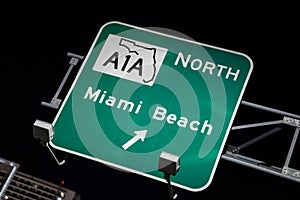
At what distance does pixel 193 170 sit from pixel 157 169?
25cm

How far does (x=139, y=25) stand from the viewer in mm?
8906

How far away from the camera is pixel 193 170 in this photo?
578 cm

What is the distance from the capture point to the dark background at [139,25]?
7855mm

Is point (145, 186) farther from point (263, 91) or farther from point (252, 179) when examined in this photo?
point (263, 91)

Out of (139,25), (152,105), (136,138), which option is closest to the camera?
(136,138)

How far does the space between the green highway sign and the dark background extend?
178 cm

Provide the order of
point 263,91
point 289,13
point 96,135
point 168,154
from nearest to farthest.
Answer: point 168,154, point 96,135, point 263,91, point 289,13

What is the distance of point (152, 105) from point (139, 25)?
9.61ft

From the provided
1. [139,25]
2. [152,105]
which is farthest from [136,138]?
[139,25]

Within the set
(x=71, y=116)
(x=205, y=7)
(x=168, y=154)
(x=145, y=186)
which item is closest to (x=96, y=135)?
(x=71, y=116)

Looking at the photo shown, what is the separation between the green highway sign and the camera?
5.88m

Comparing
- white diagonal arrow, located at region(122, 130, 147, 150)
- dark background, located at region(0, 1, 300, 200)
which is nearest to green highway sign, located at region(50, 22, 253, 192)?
white diagonal arrow, located at region(122, 130, 147, 150)

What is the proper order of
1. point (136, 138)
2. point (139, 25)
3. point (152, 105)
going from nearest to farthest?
point (136, 138) < point (152, 105) < point (139, 25)

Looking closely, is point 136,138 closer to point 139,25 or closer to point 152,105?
point 152,105
